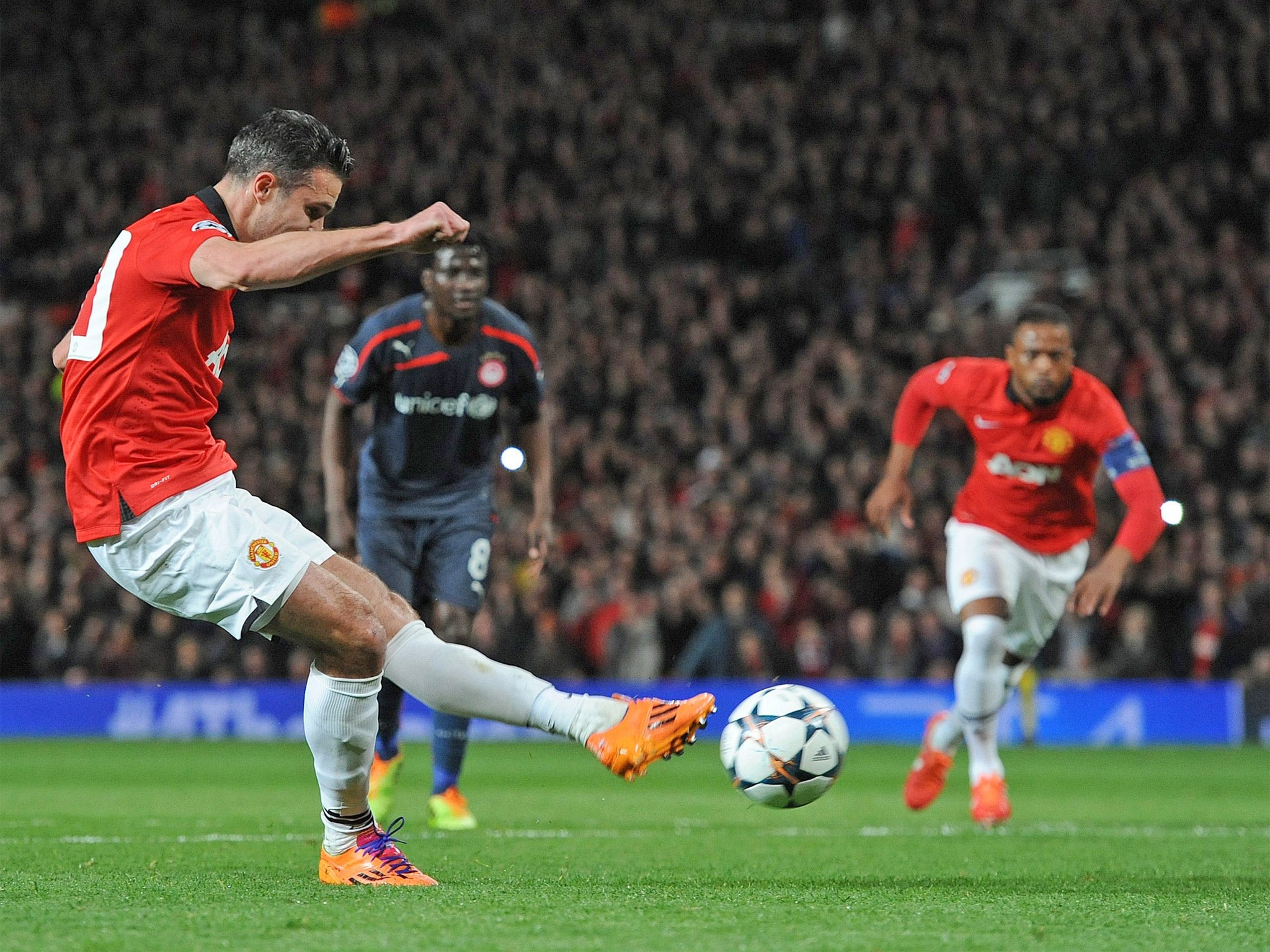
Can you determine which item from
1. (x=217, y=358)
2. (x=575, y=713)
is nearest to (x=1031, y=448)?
(x=575, y=713)

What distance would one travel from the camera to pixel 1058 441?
8188 mm

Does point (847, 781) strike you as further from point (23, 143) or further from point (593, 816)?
point (23, 143)

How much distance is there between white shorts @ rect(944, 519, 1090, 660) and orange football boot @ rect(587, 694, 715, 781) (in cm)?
364

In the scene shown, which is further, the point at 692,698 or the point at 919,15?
the point at 919,15

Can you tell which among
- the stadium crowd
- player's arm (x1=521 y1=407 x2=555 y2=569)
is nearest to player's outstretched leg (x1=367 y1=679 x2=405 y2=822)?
player's arm (x1=521 y1=407 x2=555 y2=569)

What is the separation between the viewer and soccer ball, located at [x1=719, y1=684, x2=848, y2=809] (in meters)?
5.51

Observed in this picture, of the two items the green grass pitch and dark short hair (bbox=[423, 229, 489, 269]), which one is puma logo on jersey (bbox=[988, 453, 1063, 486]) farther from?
dark short hair (bbox=[423, 229, 489, 269])

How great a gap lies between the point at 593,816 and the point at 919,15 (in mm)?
18757

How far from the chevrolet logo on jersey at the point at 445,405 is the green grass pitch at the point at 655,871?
1919 mm

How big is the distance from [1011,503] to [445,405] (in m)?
2.76

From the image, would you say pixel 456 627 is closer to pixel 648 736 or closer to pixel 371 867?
pixel 371 867

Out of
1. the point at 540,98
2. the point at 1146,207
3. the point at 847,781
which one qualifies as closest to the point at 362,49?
the point at 540,98

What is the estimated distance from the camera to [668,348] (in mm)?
20797

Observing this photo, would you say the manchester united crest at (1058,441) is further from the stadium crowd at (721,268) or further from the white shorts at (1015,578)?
the stadium crowd at (721,268)
